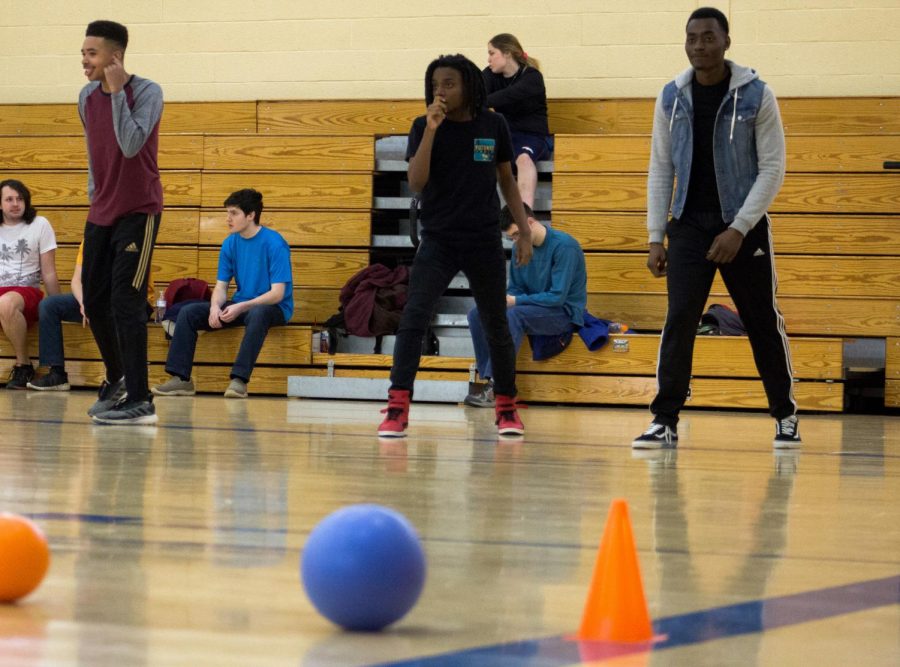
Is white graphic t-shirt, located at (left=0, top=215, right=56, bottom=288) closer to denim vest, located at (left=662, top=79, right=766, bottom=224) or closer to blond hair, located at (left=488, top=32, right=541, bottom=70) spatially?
blond hair, located at (left=488, top=32, right=541, bottom=70)

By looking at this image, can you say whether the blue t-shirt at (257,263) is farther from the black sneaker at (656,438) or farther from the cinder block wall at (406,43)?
the black sneaker at (656,438)

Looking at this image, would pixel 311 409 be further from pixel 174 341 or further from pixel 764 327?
pixel 764 327

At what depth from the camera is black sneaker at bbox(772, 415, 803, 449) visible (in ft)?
16.3

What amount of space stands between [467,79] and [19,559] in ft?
10.4

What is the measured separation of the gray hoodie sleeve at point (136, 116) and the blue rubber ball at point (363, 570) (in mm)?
3387

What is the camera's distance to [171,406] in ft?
21.8

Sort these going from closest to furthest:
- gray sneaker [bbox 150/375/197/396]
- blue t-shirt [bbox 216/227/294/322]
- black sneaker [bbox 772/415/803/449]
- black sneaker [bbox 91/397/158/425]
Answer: black sneaker [bbox 772/415/803/449] → black sneaker [bbox 91/397/158/425] → gray sneaker [bbox 150/375/197/396] → blue t-shirt [bbox 216/227/294/322]

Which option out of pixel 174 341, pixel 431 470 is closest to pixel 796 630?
pixel 431 470

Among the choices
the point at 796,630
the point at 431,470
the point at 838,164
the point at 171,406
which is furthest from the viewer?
the point at 838,164

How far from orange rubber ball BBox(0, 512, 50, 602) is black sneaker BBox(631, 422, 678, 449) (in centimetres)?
304

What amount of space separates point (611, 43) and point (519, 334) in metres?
2.38

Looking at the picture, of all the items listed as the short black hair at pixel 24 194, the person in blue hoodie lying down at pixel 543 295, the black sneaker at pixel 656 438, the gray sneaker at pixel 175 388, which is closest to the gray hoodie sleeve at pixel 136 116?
the black sneaker at pixel 656 438

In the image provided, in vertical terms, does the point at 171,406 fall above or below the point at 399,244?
below

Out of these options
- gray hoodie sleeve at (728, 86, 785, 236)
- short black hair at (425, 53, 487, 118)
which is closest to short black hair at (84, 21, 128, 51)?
short black hair at (425, 53, 487, 118)
